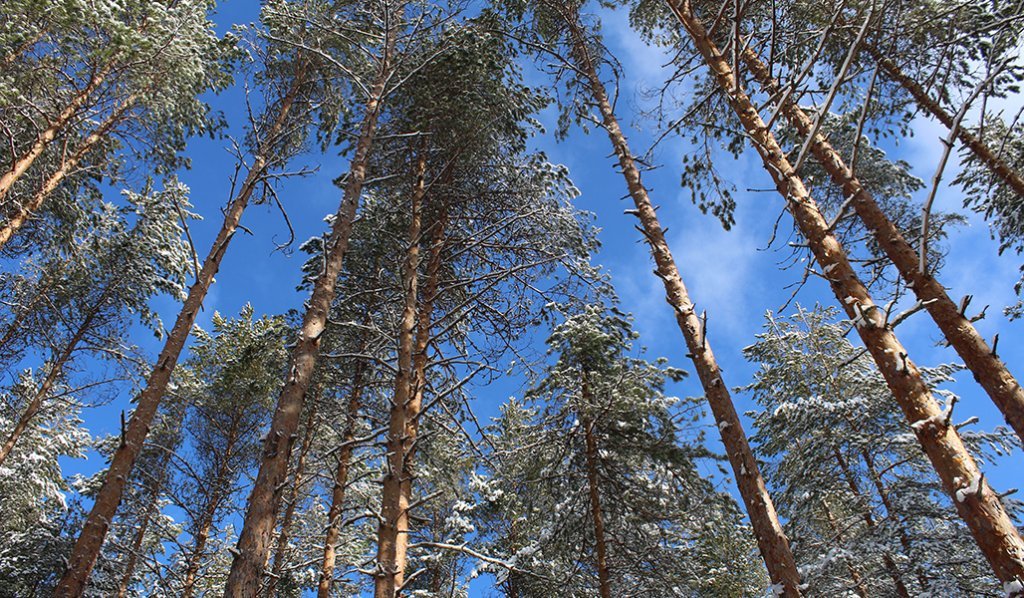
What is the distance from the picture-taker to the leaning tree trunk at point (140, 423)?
6418 millimetres

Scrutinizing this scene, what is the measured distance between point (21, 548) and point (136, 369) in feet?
31.1

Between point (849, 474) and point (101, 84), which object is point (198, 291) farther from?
point (849, 474)

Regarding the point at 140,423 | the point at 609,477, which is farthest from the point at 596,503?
the point at 140,423

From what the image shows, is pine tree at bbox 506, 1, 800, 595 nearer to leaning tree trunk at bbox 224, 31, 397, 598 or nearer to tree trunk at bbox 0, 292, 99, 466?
leaning tree trunk at bbox 224, 31, 397, 598

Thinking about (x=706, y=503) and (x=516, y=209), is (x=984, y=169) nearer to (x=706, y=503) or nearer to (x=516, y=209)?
(x=706, y=503)

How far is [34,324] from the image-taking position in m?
13.0

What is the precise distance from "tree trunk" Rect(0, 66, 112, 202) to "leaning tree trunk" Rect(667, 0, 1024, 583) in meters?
9.90

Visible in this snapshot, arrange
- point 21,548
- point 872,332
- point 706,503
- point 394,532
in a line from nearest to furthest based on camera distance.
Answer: point 872,332
point 394,532
point 706,503
point 21,548

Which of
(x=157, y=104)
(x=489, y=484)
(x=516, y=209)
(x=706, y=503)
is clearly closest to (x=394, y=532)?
(x=516, y=209)

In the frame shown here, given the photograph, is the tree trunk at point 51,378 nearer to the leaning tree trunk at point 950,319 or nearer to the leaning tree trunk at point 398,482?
the leaning tree trunk at point 398,482

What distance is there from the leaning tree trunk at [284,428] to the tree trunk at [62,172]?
6.97 meters

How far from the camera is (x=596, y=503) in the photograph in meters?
9.24

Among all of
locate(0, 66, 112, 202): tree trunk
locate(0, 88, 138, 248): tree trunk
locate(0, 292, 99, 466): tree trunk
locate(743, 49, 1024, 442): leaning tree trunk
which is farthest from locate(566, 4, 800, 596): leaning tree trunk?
locate(0, 292, 99, 466): tree trunk

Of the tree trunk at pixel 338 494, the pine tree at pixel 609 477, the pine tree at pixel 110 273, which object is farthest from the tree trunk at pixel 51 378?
the pine tree at pixel 609 477
